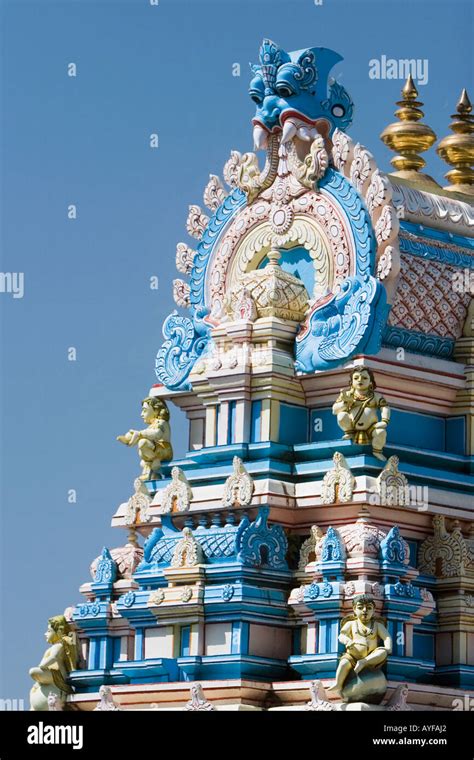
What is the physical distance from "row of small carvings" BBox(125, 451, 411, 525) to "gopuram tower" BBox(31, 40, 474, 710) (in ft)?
0.08

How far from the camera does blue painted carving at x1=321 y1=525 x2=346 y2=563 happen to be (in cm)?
2773

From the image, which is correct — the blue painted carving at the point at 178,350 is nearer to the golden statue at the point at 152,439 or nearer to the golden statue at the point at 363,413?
the golden statue at the point at 152,439

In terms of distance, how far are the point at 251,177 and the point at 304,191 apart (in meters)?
0.81

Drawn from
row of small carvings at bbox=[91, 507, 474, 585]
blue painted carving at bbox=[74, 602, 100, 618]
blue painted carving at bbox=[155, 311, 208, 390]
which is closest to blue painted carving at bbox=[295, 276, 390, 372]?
blue painted carving at bbox=[155, 311, 208, 390]

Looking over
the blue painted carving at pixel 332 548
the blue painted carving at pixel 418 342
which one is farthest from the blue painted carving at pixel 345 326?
the blue painted carving at pixel 332 548

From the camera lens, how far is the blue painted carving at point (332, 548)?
1092 inches

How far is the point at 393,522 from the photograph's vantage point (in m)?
28.5

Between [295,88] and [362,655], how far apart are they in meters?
6.89

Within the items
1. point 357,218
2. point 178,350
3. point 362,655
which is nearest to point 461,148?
point 357,218

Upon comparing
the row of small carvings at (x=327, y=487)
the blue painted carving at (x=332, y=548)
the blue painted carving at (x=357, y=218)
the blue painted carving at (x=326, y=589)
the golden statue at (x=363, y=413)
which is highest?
the blue painted carving at (x=357, y=218)

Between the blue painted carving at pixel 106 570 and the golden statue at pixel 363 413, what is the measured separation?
360 cm
